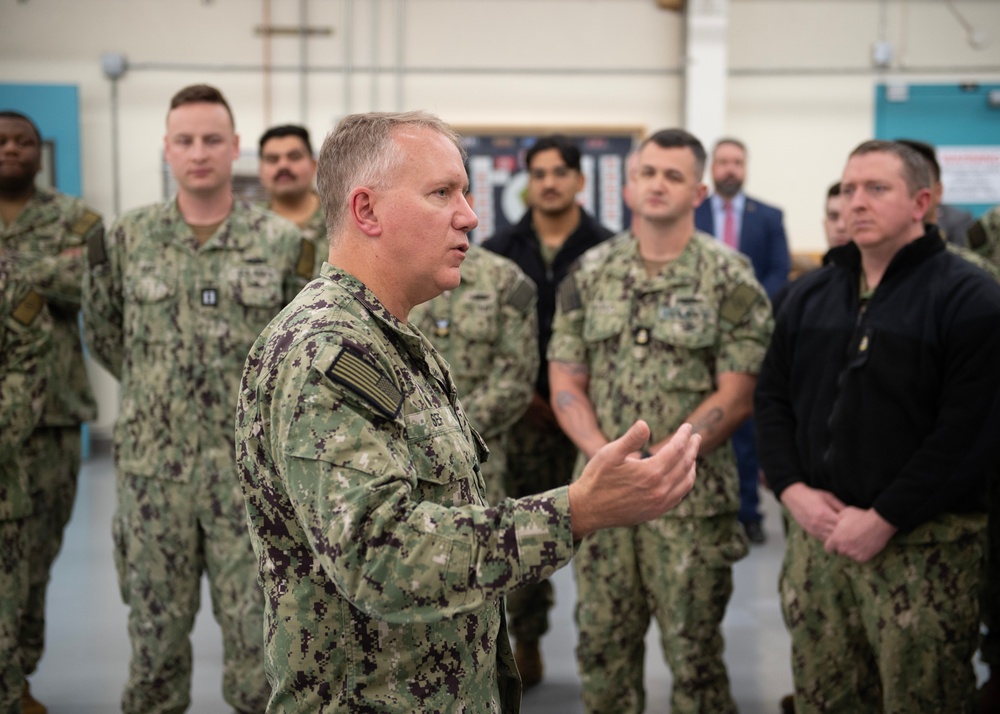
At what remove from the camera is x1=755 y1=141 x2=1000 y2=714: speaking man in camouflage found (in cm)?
236

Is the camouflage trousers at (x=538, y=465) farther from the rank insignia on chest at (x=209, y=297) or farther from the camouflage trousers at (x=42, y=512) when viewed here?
the camouflage trousers at (x=42, y=512)

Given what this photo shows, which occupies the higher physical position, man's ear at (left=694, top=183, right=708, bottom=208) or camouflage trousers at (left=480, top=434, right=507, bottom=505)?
man's ear at (left=694, top=183, right=708, bottom=208)

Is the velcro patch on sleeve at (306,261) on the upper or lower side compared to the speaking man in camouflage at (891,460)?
upper

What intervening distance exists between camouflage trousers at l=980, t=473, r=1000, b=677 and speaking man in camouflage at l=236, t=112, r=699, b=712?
2184 mm

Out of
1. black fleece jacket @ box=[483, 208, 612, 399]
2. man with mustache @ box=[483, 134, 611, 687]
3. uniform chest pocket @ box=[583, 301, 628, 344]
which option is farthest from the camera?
black fleece jacket @ box=[483, 208, 612, 399]

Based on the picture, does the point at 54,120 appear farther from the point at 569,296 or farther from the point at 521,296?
the point at 569,296

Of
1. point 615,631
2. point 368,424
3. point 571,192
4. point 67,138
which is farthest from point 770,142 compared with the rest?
point 368,424

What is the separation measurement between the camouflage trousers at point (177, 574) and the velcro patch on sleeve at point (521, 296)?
100 cm

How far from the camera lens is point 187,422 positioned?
9.35 ft

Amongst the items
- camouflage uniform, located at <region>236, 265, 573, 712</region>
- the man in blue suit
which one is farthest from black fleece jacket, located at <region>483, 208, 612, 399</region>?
camouflage uniform, located at <region>236, 265, 573, 712</region>

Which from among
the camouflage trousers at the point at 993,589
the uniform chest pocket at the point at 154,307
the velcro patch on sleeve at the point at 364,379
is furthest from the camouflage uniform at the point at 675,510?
the velcro patch on sleeve at the point at 364,379

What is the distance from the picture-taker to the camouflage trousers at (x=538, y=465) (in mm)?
3562

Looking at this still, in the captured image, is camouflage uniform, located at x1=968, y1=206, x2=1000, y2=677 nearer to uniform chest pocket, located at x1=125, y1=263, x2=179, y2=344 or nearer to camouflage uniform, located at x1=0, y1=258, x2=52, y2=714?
uniform chest pocket, located at x1=125, y1=263, x2=179, y2=344

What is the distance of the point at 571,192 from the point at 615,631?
169 centimetres
